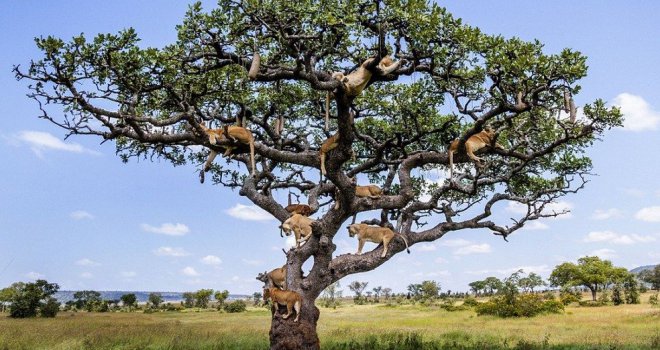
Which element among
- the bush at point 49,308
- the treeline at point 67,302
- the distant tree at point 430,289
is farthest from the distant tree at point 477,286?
the bush at point 49,308

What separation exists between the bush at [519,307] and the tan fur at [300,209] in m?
29.3

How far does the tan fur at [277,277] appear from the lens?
16.6 metres

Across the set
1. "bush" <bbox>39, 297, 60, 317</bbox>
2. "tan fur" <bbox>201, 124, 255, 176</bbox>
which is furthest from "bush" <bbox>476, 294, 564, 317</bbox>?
"bush" <bbox>39, 297, 60, 317</bbox>

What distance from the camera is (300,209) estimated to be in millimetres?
16391

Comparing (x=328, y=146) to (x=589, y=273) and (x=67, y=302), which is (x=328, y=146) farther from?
(x=589, y=273)

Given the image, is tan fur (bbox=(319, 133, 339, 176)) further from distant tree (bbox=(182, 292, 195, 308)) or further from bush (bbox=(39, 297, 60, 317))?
distant tree (bbox=(182, 292, 195, 308))

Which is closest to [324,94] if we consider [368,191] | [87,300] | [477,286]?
[368,191]

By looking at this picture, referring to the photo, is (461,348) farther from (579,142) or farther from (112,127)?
(112,127)

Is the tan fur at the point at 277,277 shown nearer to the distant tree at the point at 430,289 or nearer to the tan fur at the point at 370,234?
the tan fur at the point at 370,234

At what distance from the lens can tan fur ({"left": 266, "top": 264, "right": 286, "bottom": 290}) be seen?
16.6 m

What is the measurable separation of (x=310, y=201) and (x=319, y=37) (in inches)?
284

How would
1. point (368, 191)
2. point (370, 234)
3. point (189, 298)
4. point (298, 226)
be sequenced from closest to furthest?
1. point (298, 226)
2. point (368, 191)
3. point (370, 234)
4. point (189, 298)

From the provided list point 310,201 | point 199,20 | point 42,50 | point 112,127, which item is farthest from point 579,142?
point 42,50

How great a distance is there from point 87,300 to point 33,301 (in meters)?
→ 25.9
